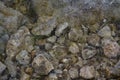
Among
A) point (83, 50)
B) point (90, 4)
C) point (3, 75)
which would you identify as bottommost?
point (3, 75)

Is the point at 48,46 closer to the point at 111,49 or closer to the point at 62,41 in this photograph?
the point at 62,41

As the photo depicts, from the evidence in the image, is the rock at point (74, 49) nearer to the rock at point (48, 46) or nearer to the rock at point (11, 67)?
the rock at point (48, 46)

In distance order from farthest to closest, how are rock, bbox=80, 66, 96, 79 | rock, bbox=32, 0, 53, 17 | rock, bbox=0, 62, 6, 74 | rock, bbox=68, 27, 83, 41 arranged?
rock, bbox=32, 0, 53, 17
rock, bbox=68, 27, 83, 41
rock, bbox=0, 62, 6, 74
rock, bbox=80, 66, 96, 79

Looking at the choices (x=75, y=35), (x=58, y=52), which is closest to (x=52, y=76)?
(x=58, y=52)

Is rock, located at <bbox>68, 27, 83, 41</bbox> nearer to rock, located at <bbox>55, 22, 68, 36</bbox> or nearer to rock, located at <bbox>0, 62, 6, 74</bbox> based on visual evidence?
rock, located at <bbox>55, 22, 68, 36</bbox>

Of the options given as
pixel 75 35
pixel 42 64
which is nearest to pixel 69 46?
pixel 75 35

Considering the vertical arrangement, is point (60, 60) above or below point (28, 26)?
below

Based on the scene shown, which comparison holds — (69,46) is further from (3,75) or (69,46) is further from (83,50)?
(3,75)

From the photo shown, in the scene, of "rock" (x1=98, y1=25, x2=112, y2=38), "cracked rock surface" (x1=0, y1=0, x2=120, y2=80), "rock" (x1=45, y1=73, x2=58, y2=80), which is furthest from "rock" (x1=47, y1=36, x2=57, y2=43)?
"rock" (x1=98, y1=25, x2=112, y2=38)
